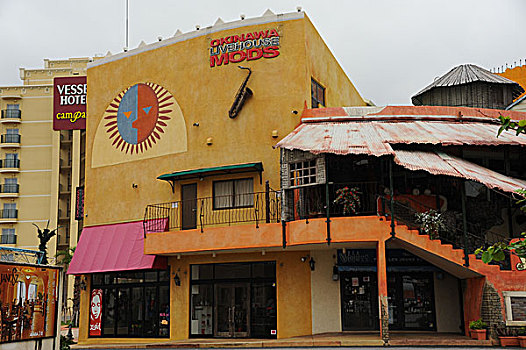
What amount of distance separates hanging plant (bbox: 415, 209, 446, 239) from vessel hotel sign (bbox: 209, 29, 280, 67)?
8407 millimetres

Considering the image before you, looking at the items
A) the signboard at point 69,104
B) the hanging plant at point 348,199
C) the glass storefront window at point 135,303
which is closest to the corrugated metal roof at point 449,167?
the hanging plant at point 348,199

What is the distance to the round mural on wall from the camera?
26547mm

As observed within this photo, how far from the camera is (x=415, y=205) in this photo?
72.7ft

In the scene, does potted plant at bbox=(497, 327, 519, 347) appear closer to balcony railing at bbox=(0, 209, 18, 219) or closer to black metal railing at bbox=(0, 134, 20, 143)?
balcony railing at bbox=(0, 209, 18, 219)

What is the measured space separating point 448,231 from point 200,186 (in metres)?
9.57

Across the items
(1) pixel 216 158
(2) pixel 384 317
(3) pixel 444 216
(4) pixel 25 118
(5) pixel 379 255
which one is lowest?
(2) pixel 384 317

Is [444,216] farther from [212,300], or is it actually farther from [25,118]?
[25,118]

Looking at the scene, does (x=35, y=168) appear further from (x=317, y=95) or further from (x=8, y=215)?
(x=317, y=95)

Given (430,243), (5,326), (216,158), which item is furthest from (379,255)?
(5,326)

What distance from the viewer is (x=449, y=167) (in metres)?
19.5

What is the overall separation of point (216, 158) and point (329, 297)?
269 inches

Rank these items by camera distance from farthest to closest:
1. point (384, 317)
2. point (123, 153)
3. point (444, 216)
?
point (123, 153) < point (444, 216) < point (384, 317)

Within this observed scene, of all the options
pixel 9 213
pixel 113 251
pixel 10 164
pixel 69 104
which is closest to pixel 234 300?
pixel 113 251

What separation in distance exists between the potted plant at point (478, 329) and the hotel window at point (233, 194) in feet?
28.8
